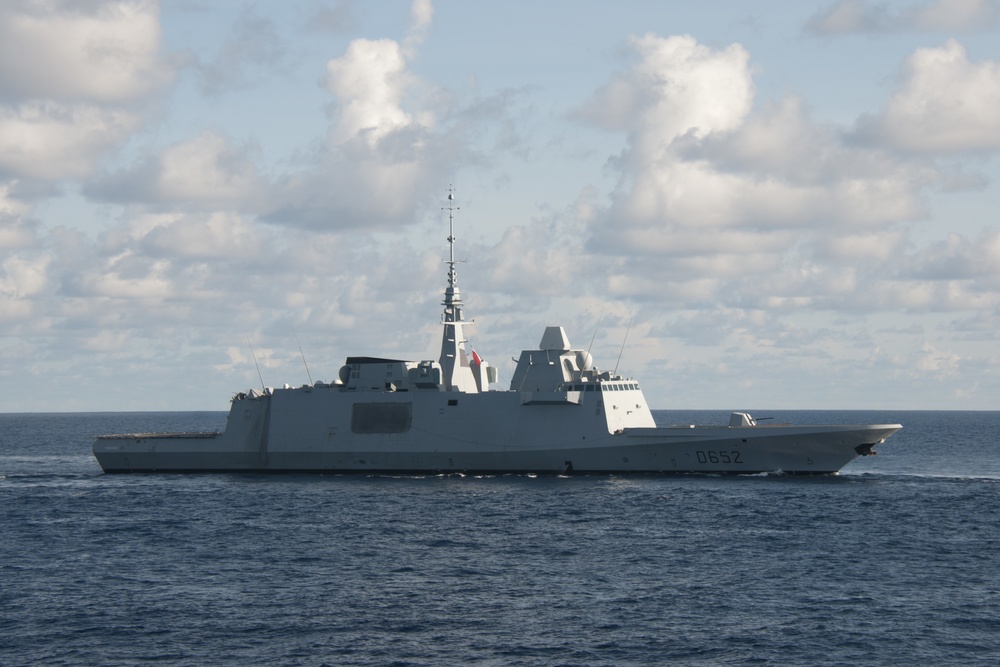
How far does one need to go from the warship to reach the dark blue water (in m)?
1.05

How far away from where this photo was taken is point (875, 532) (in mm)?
31359

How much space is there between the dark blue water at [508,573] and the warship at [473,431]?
1049mm

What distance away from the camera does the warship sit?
41.9m

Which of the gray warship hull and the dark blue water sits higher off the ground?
the gray warship hull

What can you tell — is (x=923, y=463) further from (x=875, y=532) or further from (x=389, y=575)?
(x=389, y=575)

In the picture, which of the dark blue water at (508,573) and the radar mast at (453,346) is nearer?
the dark blue water at (508,573)

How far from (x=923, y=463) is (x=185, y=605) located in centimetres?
4537

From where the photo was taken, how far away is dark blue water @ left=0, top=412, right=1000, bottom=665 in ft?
66.2

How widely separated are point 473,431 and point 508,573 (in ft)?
57.9

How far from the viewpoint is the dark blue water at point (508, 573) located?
20.2m

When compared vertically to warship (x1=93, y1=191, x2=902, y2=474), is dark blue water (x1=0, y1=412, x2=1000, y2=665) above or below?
below

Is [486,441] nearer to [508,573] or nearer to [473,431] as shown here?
[473,431]

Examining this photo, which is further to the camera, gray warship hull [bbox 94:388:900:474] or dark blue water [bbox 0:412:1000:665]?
gray warship hull [bbox 94:388:900:474]

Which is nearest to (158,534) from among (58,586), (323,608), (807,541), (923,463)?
(58,586)
